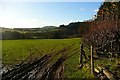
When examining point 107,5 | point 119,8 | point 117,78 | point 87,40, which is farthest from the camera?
point 107,5

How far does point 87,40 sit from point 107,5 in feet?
133

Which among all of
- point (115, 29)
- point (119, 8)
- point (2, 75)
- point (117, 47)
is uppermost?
point (119, 8)

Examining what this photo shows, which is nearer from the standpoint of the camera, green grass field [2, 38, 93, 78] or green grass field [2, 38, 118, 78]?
green grass field [2, 38, 118, 78]

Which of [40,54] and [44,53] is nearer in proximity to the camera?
[40,54]

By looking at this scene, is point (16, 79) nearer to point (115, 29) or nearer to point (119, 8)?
point (115, 29)

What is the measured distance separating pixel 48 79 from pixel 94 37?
1429cm

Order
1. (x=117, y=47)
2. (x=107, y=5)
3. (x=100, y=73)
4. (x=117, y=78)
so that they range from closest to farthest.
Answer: (x=117, y=78)
(x=100, y=73)
(x=117, y=47)
(x=107, y=5)

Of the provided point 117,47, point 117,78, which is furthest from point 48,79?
point 117,47

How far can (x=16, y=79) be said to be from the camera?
58.7 feet

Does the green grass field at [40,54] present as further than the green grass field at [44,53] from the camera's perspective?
Yes

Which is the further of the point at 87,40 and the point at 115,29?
the point at 87,40

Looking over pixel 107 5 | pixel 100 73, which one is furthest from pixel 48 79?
pixel 107 5

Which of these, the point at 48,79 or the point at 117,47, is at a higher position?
the point at 117,47

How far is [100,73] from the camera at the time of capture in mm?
16453
